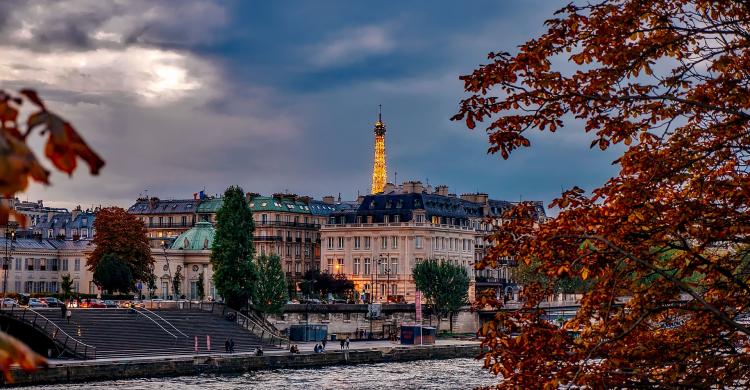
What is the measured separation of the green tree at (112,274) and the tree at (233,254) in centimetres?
1235

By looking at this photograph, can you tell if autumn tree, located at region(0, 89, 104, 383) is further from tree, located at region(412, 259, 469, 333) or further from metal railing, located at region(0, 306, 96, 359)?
tree, located at region(412, 259, 469, 333)

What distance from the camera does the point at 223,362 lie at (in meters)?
72.0

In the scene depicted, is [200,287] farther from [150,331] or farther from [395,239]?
[150,331]

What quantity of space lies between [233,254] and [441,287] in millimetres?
27226

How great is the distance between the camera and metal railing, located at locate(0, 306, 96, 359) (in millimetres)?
69375

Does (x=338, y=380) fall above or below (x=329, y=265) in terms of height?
below

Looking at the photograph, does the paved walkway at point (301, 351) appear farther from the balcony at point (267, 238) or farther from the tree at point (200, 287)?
the balcony at point (267, 238)

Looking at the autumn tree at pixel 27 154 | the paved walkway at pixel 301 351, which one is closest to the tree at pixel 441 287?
the paved walkway at pixel 301 351

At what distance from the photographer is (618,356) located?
1379 cm

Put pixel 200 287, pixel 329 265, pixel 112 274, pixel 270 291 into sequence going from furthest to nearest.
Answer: pixel 329 265, pixel 200 287, pixel 112 274, pixel 270 291

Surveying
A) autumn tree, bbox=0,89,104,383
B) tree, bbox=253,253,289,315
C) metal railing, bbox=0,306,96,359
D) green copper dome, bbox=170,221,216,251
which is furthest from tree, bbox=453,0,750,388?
green copper dome, bbox=170,221,216,251

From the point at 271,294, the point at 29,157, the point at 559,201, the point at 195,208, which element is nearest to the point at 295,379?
the point at 271,294

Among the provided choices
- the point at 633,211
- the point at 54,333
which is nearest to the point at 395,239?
the point at 54,333

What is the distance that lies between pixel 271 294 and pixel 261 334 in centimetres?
690
